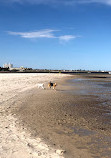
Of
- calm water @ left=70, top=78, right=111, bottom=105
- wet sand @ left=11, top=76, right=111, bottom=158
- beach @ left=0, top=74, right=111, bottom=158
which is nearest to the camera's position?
beach @ left=0, top=74, right=111, bottom=158

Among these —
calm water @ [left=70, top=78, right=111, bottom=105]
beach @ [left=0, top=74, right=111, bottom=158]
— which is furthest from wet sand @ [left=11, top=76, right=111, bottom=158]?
calm water @ [left=70, top=78, right=111, bottom=105]

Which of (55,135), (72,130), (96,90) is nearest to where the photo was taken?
(55,135)

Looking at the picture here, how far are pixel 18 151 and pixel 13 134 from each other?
1396mm

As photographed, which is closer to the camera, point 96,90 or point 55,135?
point 55,135

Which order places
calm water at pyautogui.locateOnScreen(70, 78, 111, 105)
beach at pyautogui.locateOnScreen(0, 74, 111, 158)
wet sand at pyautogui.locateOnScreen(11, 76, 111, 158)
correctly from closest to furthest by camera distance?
beach at pyautogui.locateOnScreen(0, 74, 111, 158) → wet sand at pyautogui.locateOnScreen(11, 76, 111, 158) → calm water at pyautogui.locateOnScreen(70, 78, 111, 105)

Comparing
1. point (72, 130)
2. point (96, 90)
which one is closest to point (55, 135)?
point (72, 130)

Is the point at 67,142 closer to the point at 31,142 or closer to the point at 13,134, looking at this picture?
the point at 31,142

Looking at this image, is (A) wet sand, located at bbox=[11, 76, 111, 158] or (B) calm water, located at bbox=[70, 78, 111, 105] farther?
(B) calm water, located at bbox=[70, 78, 111, 105]

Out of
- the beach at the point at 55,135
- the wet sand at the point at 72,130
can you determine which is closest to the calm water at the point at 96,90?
the wet sand at the point at 72,130

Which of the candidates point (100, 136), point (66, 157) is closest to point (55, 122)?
point (100, 136)

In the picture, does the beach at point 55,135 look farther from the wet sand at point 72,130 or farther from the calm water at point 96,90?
the calm water at point 96,90

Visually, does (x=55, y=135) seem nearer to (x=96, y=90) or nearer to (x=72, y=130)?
(x=72, y=130)

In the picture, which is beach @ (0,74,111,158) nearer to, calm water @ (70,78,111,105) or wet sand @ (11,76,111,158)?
wet sand @ (11,76,111,158)

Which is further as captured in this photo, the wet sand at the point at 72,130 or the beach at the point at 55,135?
the wet sand at the point at 72,130
